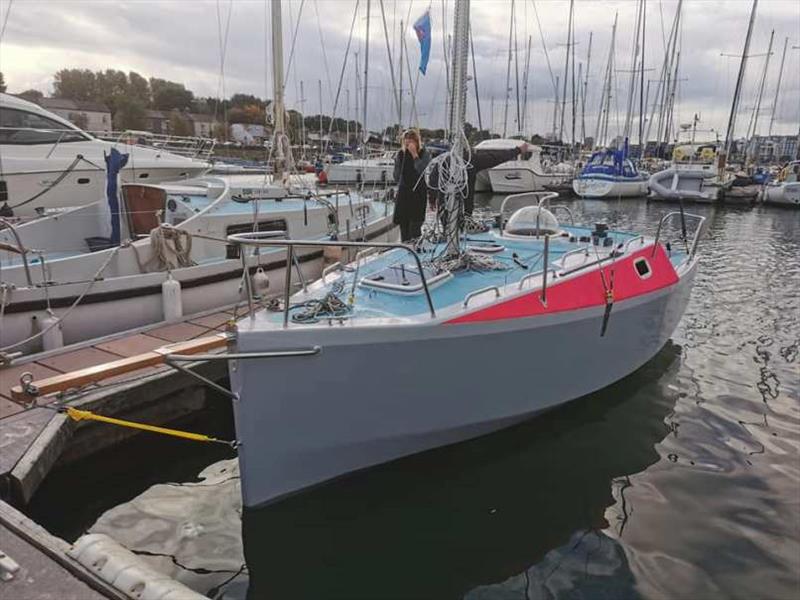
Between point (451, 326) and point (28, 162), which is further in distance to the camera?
point (28, 162)

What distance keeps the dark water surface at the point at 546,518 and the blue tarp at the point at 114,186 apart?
5.79 meters

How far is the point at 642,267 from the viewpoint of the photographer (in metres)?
6.75

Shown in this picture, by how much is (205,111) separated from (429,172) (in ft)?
318

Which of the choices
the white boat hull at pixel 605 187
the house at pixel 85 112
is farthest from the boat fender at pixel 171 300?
the house at pixel 85 112

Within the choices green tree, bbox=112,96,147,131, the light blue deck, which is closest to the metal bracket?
the light blue deck

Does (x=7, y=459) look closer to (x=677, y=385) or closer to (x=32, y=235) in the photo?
(x=32, y=235)

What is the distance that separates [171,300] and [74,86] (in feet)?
283

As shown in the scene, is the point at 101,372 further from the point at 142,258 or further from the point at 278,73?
the point at 278,73

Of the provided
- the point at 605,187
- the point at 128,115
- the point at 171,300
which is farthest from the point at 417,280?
the point at 128,115

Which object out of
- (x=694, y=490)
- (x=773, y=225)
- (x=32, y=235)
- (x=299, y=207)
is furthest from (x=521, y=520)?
(x=773, y=225)

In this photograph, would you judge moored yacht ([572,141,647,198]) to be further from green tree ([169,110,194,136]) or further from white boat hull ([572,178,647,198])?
green tree ([169,110,194,136])

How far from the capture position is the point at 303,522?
4.74m

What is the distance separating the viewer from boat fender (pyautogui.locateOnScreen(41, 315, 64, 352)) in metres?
6.95

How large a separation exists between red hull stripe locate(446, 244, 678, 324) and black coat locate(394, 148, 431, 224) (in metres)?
2.13
